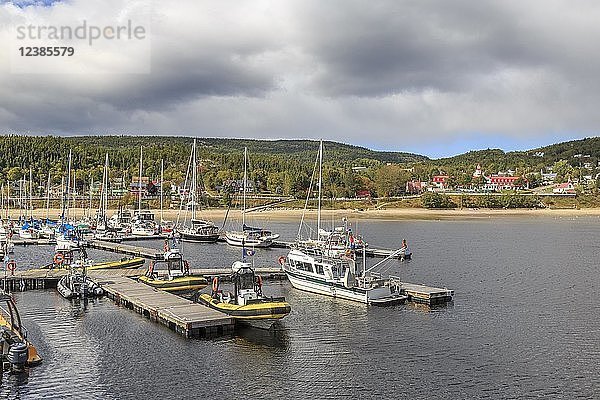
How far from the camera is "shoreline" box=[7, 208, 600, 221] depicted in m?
148

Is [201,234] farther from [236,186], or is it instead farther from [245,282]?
[236,186]

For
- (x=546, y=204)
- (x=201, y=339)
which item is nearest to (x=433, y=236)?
(x=201, y=339)

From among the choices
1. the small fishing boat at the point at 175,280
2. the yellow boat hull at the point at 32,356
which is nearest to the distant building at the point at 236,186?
the small fishing boat at the point at 175,280

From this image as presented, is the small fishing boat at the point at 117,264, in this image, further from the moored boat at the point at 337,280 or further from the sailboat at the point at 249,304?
the sailboat at the point at 249,304

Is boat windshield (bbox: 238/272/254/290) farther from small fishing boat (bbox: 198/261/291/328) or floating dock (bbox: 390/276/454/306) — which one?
floating dock (bbox: 390/276/454/306)

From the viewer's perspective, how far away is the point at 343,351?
1262 inches

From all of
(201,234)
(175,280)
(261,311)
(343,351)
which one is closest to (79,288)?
(175,280)

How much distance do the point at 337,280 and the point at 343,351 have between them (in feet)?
41.6

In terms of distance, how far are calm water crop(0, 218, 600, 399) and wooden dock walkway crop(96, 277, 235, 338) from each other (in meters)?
0.74

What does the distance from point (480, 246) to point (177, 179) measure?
128076 mm

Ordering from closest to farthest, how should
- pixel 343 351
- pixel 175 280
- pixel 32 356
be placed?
pixel 32 356 → pixel 343 351 → pixel 175 280

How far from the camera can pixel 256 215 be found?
6127 inches

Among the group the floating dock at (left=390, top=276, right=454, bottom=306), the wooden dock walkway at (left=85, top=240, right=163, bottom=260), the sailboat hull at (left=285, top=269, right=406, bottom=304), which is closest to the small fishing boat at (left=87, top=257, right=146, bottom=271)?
the wooden dock walkway at (left=85, top=240, right=163, bottom=260)

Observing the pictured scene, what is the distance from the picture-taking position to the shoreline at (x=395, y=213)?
487 ft
